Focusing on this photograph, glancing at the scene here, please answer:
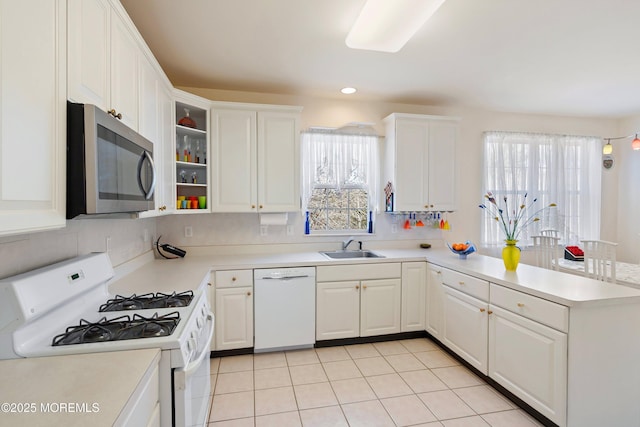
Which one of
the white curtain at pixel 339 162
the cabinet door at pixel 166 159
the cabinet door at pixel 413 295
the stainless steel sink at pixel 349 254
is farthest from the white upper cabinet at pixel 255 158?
the cabinet door at pixel 413 295

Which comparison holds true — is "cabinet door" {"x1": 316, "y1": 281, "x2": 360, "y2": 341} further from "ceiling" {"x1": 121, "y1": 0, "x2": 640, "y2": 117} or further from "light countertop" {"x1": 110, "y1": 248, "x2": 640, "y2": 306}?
"ceiling" {"x1": 121, "y1": 0, "x2": 640, "y2": 117}

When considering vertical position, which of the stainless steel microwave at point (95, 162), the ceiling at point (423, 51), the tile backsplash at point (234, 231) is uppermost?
the ceiling at point (423, 51)

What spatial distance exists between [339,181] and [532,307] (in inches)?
84.7

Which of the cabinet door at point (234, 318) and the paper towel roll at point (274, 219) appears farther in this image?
the paper towel roll at point (274, 219)

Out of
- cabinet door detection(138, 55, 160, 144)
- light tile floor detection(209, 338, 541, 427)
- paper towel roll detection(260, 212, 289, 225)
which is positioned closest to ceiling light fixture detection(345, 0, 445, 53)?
cabinet door detection(138, 55, 160, 144)

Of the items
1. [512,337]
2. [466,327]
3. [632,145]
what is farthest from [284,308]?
[632,145]

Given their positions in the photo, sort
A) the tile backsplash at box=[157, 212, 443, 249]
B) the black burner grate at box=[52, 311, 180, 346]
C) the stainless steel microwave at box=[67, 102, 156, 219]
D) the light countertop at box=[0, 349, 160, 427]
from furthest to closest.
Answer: the tile backsplash at box=[157, 212, 443, 249], the black burner grate at box=[52, 311, 180, 346], the stainless steel microwave at box=[67, 102, 156, 219], the light countertop at box=[0, 349, 160, 427]

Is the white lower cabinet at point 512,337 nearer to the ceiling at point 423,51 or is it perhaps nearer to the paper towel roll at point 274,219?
the paper towel roll at point 274,219

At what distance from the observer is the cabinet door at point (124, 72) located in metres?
1.50

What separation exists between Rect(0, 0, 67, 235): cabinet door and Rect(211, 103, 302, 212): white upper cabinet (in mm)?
1937

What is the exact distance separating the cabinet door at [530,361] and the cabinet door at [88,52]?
2655 millimetres

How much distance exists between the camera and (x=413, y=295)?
321 cm

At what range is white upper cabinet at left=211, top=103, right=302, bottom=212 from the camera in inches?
118

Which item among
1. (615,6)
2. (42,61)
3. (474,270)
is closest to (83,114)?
(42,61)
